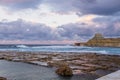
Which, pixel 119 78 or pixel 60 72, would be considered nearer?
pixel 119 78

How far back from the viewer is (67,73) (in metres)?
28.8

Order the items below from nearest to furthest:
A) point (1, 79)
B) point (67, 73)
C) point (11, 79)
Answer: point (1, 79) < point (11, 79) < point (67, 73)

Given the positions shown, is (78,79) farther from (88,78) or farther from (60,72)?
(60,72)

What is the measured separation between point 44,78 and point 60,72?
10.6 ft

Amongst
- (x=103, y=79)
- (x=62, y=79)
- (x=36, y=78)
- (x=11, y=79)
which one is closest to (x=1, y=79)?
(x=11, y=79)

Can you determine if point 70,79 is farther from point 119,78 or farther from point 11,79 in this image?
point 119,78

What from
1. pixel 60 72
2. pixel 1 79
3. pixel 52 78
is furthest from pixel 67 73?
pixel 1 79

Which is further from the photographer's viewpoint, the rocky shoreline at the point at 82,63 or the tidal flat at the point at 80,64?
the rocky shoreline at the point at 82,63

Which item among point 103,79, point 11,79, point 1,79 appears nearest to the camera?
point 103,79

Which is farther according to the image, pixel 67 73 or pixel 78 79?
pixel 67 73

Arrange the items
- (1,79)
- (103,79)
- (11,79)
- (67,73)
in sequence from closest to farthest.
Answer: (103,79), (1,79), (11,79), (67,73)

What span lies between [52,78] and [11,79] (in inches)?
162

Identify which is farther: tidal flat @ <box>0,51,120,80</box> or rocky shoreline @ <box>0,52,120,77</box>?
rocky shoreline @ <box>0,52,120,77</box>

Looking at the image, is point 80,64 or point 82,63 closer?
point 80,64
